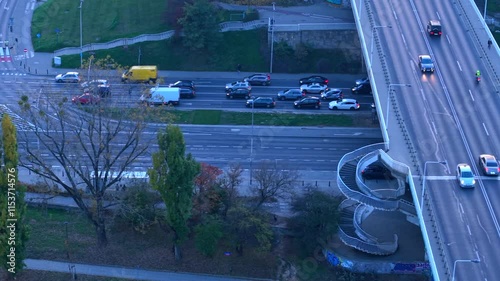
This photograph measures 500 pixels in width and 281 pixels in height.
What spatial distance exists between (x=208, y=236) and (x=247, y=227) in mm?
2397

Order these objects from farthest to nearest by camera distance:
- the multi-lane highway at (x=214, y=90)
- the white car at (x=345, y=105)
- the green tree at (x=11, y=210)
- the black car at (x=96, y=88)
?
the multi-lane highway at (x=214, y=90)
the white car at (x=345, y=105)
the black car at (x=96, y=88)
the green tree at (x=11, y=210)

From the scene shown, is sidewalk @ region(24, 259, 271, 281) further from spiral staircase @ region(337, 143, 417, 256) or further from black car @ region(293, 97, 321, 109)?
black car @ region(293, 97, 321, 109)

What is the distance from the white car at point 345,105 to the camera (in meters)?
71.4

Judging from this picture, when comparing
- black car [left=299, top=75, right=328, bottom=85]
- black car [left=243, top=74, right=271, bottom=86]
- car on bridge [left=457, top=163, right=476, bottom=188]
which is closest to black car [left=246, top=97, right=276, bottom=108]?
black car [left=243, top=74, right=271, bottom=86]

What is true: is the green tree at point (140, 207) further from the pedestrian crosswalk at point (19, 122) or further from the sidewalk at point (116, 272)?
the pedestrian crosswalk at point (19, 122)

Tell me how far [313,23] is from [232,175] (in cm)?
2853

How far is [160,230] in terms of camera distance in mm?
56312

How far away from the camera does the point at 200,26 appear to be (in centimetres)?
7762

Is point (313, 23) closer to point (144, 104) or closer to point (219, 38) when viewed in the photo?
point (219, 38)

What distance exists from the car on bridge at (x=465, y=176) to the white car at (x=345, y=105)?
19704mm

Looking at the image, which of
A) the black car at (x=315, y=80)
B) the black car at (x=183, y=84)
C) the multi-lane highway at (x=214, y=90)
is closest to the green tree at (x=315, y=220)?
the multi-lane highway at (x=214, y=90)

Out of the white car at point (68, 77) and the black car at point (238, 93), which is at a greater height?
the white car at point (68, 77)

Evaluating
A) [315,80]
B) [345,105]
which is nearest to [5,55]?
[315,80]

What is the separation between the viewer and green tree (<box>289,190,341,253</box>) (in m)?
53.5
